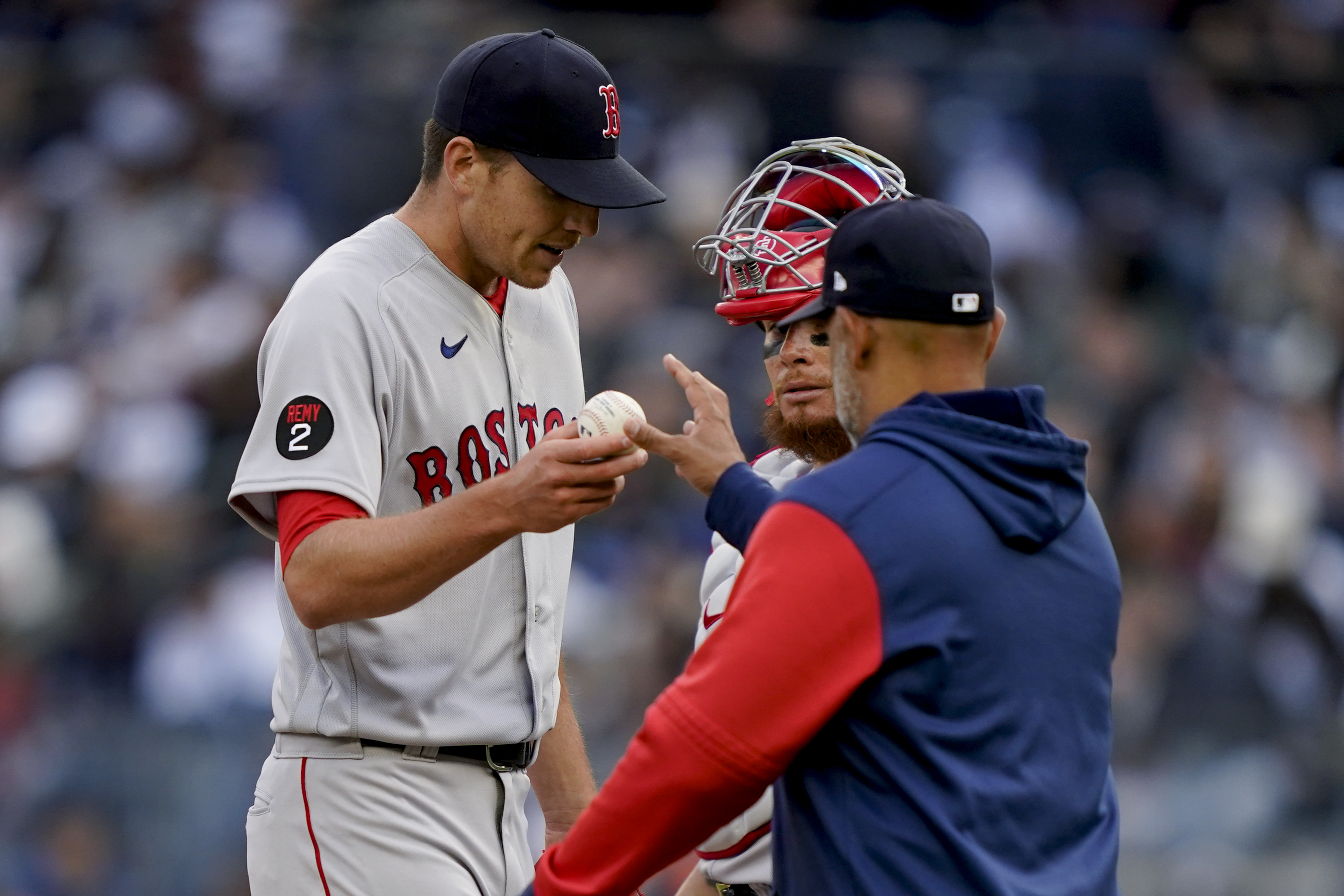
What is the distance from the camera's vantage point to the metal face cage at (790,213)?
10.7ft

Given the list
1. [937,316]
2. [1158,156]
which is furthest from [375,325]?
[1158,156]

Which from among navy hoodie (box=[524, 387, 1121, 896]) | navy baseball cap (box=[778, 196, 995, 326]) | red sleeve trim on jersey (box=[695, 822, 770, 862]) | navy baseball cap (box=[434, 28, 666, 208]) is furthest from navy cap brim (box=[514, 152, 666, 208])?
red sleeve trim on jersey (box=[695, 822, 770, 862])

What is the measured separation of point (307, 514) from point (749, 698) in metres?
0.95

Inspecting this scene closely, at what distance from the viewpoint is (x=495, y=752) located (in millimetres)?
3062

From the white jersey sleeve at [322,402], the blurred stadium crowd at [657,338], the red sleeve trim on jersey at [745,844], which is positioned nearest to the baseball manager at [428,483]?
the white jersey sleeve at [322,402]

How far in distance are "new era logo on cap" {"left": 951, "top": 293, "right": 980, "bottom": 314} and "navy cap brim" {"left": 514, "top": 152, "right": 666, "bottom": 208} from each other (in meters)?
0.79

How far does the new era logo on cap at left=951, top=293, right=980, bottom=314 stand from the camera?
7.58ft

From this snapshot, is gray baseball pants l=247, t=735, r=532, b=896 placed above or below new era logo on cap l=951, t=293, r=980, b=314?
below

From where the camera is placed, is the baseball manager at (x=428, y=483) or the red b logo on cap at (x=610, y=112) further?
the red b logo on cap at (x=610, y=112)

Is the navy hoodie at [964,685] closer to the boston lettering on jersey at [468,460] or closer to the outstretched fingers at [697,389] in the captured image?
the outstretched fingers at [697,389]

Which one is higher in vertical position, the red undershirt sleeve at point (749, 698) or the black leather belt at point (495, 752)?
the red undershirt sleeve at point (749, 698)

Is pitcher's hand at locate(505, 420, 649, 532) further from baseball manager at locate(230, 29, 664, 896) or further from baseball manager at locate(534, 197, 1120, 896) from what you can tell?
baseball manager at locate(534, 197, 1120, 896)

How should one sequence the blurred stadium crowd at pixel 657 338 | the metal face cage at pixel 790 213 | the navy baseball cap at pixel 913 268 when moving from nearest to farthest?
the navy baseball cap at pixel 913 268, the metal face cage at pixel 790 213, the blurred stadium crowd at pixel 657 338

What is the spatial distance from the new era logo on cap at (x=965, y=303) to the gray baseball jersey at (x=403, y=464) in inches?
40.9
